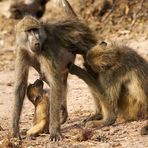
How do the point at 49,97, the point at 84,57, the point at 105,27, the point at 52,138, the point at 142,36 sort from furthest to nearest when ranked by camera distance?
the point at 105,27
the point at 142,36
the point at 84,57
the point at 49,97
the point at 52,138

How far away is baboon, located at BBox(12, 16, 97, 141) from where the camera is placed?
284 inches

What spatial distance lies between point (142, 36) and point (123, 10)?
1.26 m

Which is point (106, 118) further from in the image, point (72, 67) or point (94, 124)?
point (72, 67)

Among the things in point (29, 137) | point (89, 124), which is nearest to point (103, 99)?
point (89, 124)

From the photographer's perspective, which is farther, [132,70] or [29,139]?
[132,70]

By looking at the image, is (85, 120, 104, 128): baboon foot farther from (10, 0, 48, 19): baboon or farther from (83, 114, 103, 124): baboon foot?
(10, 0, 48, 19): baboon

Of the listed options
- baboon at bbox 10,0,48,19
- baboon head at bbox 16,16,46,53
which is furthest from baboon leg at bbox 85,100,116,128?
baboon at bbox 10,0,48,19

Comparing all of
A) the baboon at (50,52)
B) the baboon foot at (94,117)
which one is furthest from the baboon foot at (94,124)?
the baboon at (50,52)

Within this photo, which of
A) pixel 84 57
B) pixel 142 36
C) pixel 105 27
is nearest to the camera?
pixel 84 57

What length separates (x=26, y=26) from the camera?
24.0 feet

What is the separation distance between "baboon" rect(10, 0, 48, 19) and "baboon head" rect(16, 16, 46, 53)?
7030 millimetres

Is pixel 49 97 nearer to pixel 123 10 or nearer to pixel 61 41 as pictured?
pixel 61 41

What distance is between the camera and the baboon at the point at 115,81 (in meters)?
7.67

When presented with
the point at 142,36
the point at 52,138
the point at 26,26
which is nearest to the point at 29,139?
the point at 52,138
